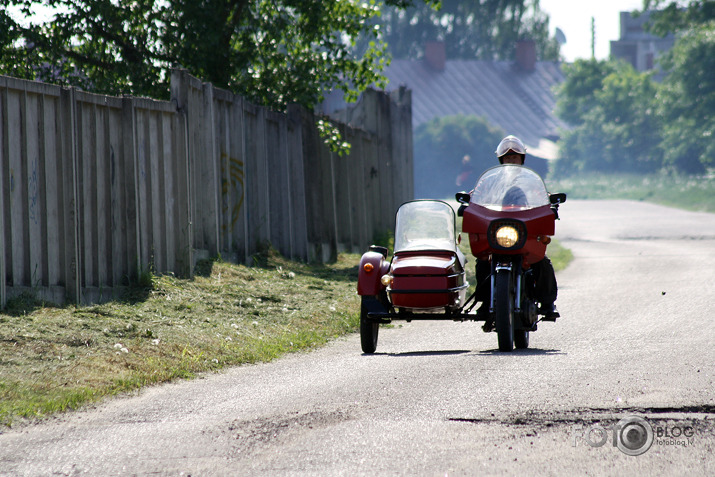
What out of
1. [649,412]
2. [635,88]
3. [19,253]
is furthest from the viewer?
[635,88]

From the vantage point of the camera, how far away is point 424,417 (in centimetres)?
559

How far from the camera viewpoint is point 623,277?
15.4m

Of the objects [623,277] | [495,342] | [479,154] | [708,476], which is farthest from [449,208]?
[479,154]

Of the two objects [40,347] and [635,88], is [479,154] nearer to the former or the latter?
[635,88]

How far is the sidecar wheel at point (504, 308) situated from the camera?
791cm

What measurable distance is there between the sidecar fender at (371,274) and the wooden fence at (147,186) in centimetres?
272

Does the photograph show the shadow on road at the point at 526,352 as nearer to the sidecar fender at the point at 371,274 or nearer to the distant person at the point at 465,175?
the sidecar fender at the point at 371,274

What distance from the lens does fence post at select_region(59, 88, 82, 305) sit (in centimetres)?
912

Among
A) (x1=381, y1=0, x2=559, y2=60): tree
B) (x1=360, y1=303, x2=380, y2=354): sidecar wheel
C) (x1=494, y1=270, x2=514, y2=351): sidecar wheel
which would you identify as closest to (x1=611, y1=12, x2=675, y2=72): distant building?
(x1=381, y1=0, x2=559, y2=60): tree

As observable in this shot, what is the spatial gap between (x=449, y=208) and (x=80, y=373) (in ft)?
Result: 11.6

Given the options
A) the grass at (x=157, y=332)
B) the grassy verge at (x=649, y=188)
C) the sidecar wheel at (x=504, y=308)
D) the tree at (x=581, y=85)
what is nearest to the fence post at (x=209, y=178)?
the grass at (x=157, y=332)

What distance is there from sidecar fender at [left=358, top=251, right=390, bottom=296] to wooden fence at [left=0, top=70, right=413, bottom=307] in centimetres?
272
